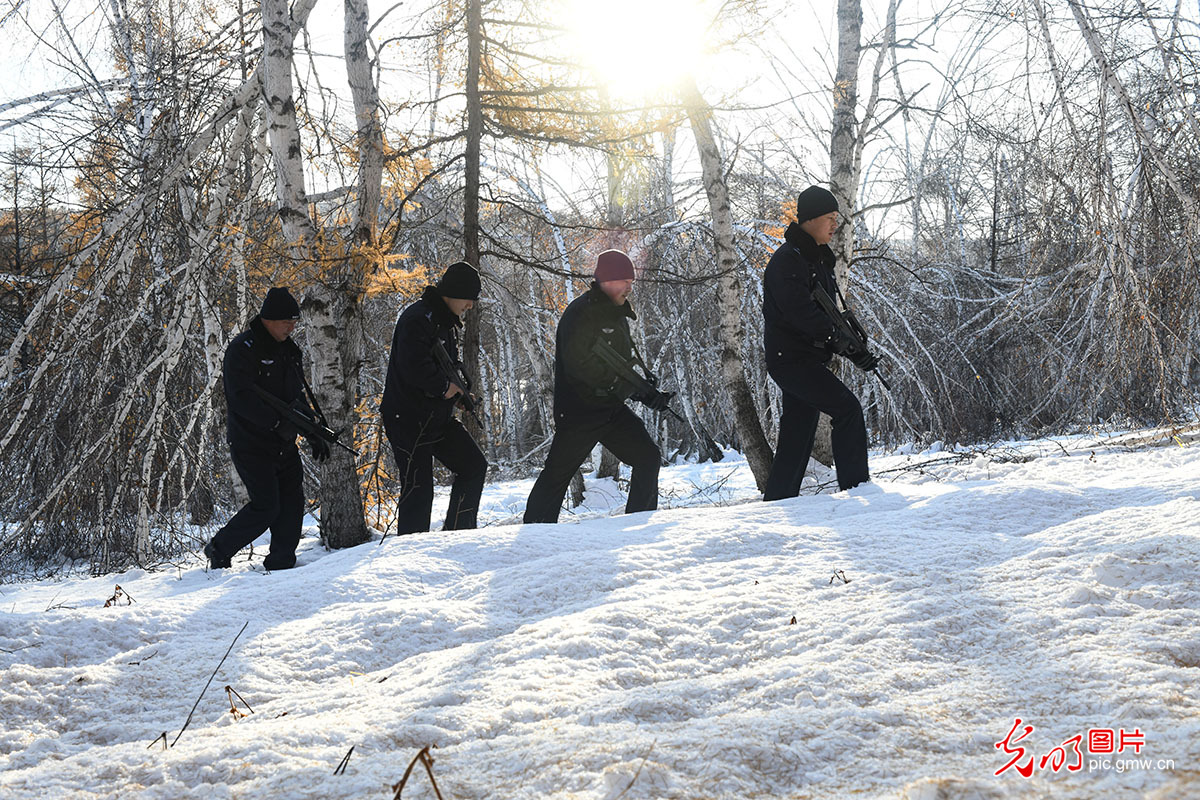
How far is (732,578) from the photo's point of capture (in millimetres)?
2527

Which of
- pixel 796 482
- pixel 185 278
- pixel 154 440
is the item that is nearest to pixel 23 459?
pixel 154 440

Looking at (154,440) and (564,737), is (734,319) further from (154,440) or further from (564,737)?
(564,737)

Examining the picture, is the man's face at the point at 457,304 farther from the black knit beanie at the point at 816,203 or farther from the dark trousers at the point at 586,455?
the black knit beanie at the point at 816,203

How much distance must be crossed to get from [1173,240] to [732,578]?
17.6 ft

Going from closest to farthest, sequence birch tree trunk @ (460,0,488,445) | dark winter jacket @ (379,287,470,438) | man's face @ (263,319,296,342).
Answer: man's face @ (263,319,296,342) → dark winter jacket @ (379,287,470,438) → birch tree trunk @ (460,0,488,445)

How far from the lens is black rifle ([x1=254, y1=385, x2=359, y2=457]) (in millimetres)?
4496

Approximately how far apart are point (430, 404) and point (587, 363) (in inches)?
37.7

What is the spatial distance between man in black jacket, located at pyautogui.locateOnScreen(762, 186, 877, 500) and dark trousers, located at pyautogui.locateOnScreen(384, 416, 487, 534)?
1744 millimetres

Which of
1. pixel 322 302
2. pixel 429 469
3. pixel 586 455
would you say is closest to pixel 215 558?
pixel 429 469

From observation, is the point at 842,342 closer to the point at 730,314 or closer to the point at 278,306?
the point at 730,314

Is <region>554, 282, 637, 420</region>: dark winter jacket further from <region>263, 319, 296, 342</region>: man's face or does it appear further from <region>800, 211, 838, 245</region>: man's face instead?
<region>263, 319, 296, 342</region>: man's face

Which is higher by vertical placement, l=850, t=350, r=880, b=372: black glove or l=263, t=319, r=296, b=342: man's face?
l=263, t=319, r=296, b=342: man's face

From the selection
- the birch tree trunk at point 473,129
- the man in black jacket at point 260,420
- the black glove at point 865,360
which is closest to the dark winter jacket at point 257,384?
the man in black jacket at point 260,420

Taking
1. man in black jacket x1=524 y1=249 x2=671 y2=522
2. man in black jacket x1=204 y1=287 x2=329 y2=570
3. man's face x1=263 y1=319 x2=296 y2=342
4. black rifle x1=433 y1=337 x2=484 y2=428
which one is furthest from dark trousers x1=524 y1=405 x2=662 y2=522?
man's face x1=263 y1=319 x2=296 y2=342
